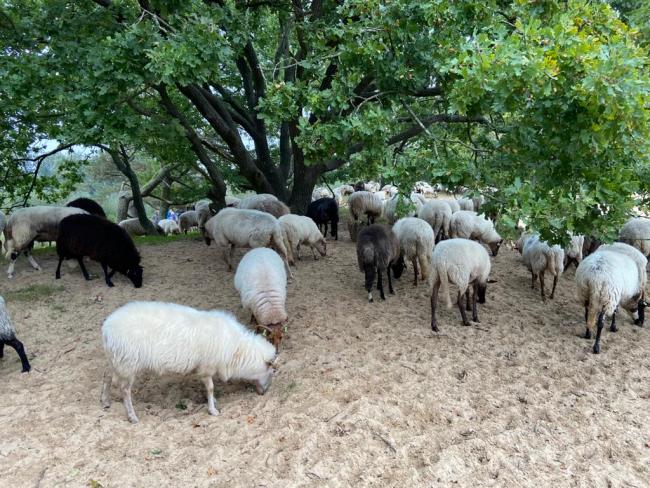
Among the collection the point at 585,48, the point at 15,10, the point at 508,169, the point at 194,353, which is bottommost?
the point at 194,353

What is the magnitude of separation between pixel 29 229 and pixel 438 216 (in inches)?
Result: 348

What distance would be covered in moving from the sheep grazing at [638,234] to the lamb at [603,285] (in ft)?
10.5

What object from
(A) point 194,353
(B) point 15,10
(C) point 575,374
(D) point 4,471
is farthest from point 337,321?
(B) point 15,10

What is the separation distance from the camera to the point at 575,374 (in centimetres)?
531

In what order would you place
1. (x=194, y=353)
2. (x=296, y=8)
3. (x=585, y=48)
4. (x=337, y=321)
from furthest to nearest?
(x=296, y=8)
(x=337, y=321)
(x=194, y=353)
(x=585, y=48)

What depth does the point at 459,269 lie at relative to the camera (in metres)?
6.43

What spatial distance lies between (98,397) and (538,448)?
174 inches

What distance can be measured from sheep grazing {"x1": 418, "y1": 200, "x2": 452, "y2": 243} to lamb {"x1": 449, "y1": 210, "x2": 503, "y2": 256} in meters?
0.40

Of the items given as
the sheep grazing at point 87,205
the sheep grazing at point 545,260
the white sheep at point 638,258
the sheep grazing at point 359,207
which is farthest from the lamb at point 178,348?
the sheep grazing at point 359,207

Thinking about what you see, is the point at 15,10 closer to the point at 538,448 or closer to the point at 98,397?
the point at 98,397

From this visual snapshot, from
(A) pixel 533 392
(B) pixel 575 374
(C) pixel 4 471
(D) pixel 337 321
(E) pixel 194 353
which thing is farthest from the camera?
(D) pixel 337 321

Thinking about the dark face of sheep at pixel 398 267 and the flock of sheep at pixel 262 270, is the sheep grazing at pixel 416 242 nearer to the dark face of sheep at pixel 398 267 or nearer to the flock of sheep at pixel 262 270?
the flock of sheep at pixel 262 270

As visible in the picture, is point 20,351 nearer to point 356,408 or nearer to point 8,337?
point 8,337

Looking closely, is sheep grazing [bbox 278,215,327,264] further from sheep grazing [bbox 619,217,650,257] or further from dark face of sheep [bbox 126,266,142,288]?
sheep grazing [bbox 619,217,650,257]
